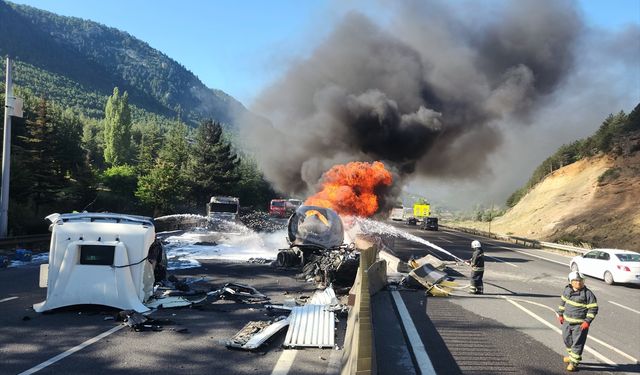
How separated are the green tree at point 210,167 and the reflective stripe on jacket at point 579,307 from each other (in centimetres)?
5181

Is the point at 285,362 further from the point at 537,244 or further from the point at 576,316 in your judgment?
the point at 537,244

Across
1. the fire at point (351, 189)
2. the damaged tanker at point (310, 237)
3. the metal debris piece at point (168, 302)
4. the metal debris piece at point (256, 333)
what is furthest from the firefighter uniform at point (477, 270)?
the fire at point (351, 189)

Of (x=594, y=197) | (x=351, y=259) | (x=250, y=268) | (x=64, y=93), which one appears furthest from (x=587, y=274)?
(x=64, y=93)

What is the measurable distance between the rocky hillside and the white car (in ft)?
55.6

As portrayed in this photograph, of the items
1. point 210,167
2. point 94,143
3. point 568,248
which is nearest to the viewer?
point 568,248

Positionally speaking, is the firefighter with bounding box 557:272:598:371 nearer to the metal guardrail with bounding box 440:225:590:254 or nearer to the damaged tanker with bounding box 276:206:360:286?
the damaged tanker with bounding box 276:206:360:286

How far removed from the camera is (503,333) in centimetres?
806

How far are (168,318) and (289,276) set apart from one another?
5874mm

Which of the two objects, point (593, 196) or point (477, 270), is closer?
point (477, 270)

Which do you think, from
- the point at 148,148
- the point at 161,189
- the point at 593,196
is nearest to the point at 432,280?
the point at 161,189

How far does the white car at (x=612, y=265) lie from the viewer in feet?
52.5

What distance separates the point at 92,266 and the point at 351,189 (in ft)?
59.3

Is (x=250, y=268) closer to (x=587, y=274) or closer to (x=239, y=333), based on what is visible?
(x=239, y=333)

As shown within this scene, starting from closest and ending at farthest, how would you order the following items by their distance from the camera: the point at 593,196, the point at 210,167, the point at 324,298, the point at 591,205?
the point at 324,298 < the point at 591,205 < the point at 593,196 < the point at 210,167
